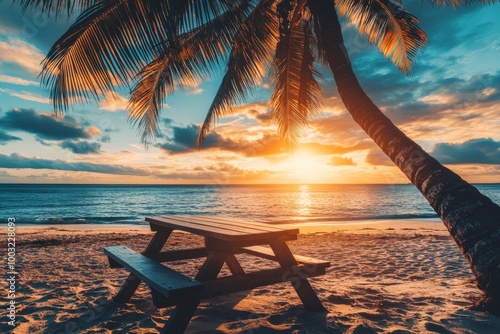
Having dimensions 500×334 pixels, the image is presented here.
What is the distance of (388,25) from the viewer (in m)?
6.75

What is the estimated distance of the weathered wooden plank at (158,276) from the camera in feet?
7.02

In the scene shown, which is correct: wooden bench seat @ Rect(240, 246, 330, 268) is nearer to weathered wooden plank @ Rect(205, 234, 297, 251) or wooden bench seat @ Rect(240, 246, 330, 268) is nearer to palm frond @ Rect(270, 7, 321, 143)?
weathered wooden plank @ Rect(205, 234, 297, 251)

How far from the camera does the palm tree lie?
2992 millimetres

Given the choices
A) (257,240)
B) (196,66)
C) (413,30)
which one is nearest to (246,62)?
(196,66)

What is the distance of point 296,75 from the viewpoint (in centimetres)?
684

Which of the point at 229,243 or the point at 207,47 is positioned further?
the point at 207,47

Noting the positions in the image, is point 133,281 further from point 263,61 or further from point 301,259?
point 263,61

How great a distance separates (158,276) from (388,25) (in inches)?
272

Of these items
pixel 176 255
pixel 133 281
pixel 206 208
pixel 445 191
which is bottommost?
pixel 206 208

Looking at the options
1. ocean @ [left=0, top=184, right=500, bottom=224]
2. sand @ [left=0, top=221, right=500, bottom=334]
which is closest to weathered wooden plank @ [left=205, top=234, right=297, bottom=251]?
sand @ [left=0, top=221, right=500, bottom=334]

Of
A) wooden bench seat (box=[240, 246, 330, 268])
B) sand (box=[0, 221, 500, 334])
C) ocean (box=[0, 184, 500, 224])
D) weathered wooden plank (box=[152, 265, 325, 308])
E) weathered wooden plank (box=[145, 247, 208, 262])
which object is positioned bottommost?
ocean (box=[0, 184, 500, 224])

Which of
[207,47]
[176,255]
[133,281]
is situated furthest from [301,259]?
[207,47]

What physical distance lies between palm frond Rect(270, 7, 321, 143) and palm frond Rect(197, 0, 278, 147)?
42 cm

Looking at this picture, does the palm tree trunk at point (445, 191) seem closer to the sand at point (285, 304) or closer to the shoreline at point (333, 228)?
the sand at point (285, 304)
